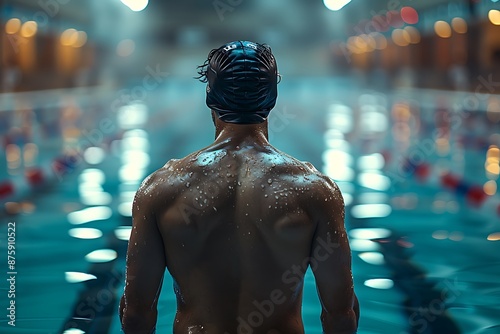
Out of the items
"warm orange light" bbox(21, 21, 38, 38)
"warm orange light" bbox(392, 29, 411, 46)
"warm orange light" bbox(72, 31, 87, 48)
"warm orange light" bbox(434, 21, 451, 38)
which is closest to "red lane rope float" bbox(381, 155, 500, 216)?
"warm orange light" bbox(21, 21, 38, 38)

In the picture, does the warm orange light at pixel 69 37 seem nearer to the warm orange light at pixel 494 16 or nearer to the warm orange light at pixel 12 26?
the warm orange light at pixel 12 26

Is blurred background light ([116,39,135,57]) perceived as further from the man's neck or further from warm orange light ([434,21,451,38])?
the man's neck

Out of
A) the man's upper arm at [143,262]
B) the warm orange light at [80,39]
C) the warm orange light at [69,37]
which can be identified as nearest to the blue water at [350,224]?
the man's upper arm at [143,262]

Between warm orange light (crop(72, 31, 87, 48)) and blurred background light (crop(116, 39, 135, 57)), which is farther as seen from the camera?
Answer: blurred background light (crop(116, 39, 135, 57))

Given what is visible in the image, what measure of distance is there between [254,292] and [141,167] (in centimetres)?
604

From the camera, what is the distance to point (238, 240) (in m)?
1.31

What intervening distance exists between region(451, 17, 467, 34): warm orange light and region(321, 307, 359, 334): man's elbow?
66.0 ft

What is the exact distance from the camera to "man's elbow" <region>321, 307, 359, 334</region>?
4.47ft

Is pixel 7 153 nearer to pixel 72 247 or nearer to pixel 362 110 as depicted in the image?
pixel 72 247

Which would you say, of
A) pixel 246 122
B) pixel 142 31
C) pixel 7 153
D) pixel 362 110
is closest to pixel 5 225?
pixel 246 122

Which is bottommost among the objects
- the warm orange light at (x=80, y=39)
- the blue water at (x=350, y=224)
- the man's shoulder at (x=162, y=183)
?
the man's shoulder at (x=162, y=183)

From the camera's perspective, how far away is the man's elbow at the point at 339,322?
136 centimetres

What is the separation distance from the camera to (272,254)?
131cm

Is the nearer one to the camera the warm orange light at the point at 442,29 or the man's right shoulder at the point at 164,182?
the man's right shoulder at the point at 164,182
